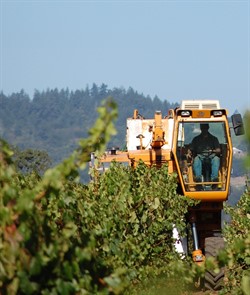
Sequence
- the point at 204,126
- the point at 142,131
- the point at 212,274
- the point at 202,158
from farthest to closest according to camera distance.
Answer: the point at 142,131 → the point at 202,158 → the point at 204,126 → the point at 212,274

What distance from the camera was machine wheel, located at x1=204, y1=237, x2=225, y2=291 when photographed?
1694cm

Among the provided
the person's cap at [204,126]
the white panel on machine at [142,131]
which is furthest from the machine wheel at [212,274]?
the white panel on machine at [142,131]

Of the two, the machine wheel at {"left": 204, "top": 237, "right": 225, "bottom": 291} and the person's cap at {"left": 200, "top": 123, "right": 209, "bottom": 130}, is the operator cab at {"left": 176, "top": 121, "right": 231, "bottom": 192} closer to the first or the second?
the person's cap at {"left": 200, "top": 123, "right": 209, "bottom": 130}

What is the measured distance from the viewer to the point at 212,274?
55.4 ft

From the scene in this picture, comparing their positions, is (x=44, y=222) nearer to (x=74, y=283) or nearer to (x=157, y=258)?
(x=74, y=283)

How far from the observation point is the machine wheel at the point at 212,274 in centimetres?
1694

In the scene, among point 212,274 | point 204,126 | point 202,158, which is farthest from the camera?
point 202,158

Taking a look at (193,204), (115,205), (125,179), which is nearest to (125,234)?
(125,179)

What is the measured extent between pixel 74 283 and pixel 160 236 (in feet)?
33.9

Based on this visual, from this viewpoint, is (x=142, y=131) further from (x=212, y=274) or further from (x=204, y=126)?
(x=212, y=274)

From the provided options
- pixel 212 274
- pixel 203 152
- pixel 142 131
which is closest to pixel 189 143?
pixel 203 152

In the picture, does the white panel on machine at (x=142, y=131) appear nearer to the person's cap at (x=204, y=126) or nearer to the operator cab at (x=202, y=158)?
the operator cab at (x=202, y=158)

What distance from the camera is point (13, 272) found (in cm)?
496

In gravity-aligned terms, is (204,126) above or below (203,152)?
above
